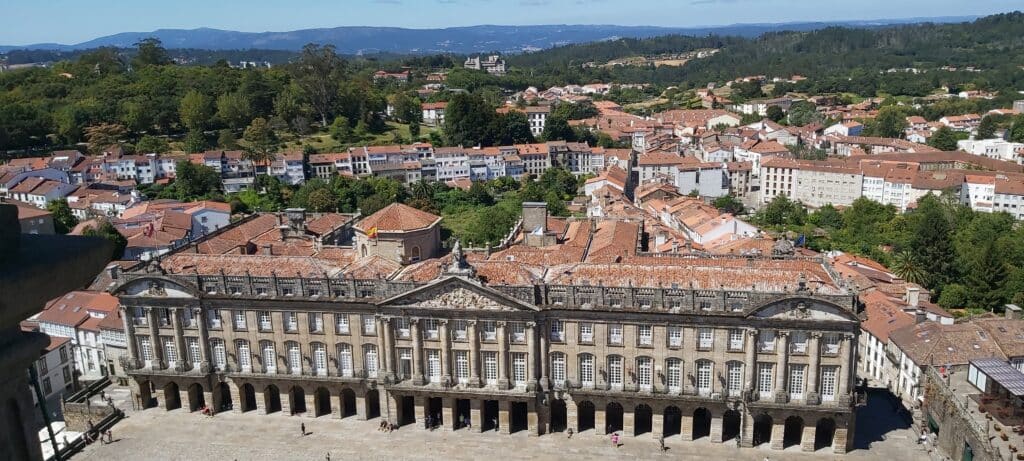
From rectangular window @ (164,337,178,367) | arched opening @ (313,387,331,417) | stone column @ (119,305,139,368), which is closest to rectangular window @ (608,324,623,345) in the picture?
arched opening @ (313,387,331,417)

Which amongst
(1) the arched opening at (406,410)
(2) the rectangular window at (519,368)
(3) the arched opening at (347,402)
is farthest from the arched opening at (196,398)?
(2) the rectangular window at (519,368)

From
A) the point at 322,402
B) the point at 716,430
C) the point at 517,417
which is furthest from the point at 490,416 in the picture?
the point at 716,430

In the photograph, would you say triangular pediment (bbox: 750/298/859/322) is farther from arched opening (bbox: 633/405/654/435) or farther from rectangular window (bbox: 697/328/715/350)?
arched opening (bbox: 633/405/654/435)

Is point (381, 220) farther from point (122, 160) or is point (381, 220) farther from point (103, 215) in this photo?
point (122, 160)

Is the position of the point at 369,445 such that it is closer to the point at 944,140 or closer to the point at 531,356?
the point at 531,356

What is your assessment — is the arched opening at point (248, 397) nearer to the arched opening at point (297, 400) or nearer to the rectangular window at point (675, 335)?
the arched opening at point (297, 400)

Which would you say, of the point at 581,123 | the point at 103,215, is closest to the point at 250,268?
the point at 103,215
